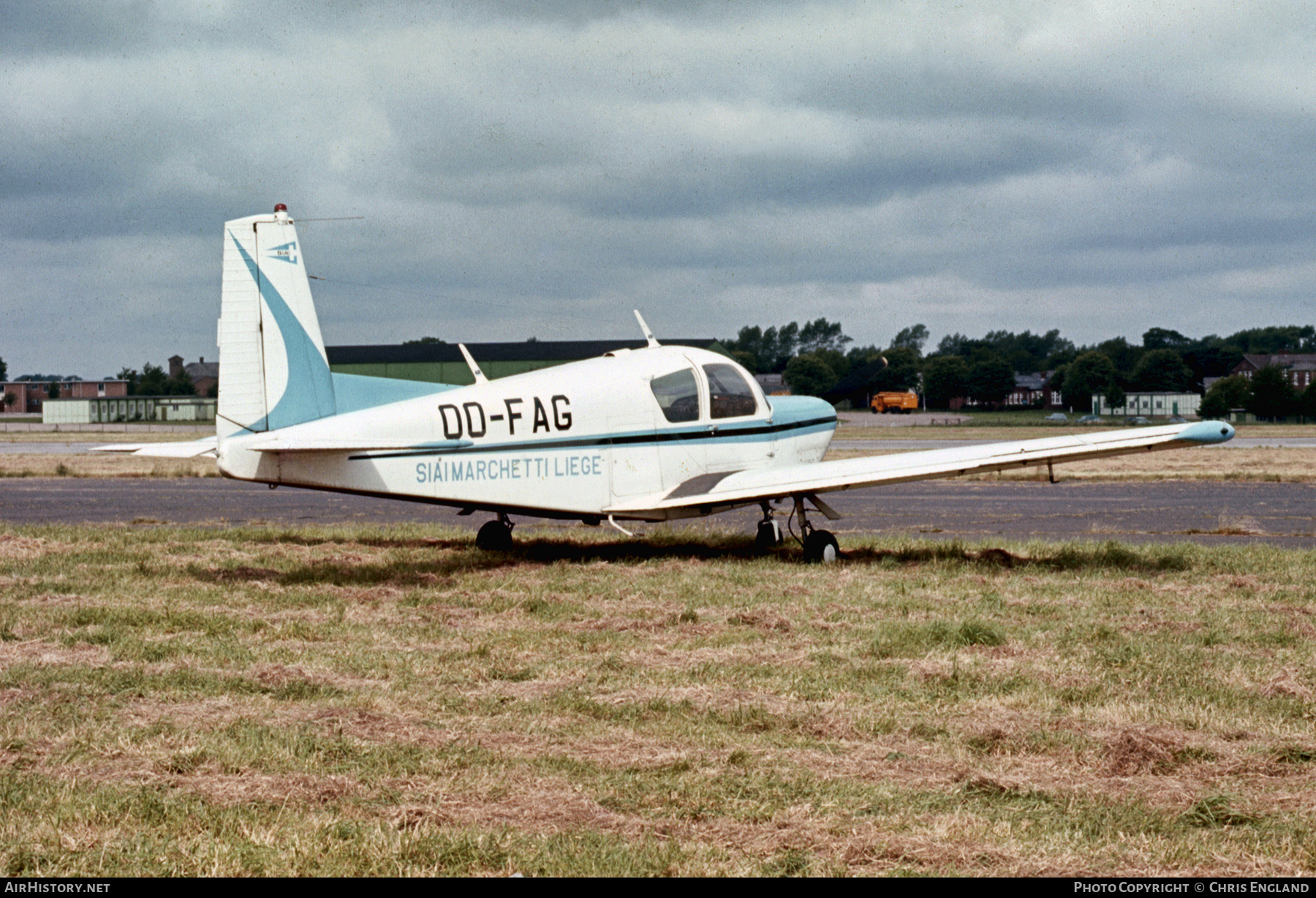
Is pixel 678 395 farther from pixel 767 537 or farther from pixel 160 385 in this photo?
pixel 160 385

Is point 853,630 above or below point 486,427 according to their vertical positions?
below

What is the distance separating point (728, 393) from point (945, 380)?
125 meters

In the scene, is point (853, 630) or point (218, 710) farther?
point (853, 630)

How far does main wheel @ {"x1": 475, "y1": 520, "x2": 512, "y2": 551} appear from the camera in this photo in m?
14.8

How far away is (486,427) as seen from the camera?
1280cm

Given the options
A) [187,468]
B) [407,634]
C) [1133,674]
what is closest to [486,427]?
[407,634]

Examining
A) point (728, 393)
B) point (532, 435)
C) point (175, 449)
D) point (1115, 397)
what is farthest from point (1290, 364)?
point (175, 449)

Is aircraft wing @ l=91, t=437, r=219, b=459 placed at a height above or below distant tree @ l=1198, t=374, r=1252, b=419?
below

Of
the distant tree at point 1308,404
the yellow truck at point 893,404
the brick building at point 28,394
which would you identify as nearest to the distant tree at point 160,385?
the brick building at point 28,394

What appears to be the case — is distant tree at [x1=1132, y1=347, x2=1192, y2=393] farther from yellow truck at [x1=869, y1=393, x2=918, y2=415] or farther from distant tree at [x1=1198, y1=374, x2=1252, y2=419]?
yellow truck at [x1=869, y1=393, x2=918, y2=415]

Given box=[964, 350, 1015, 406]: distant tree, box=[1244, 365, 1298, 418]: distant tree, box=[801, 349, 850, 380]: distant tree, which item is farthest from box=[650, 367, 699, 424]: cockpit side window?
box=[964, 350, 1015, 406]: distant tree

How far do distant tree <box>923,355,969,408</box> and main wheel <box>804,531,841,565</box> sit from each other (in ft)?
395
